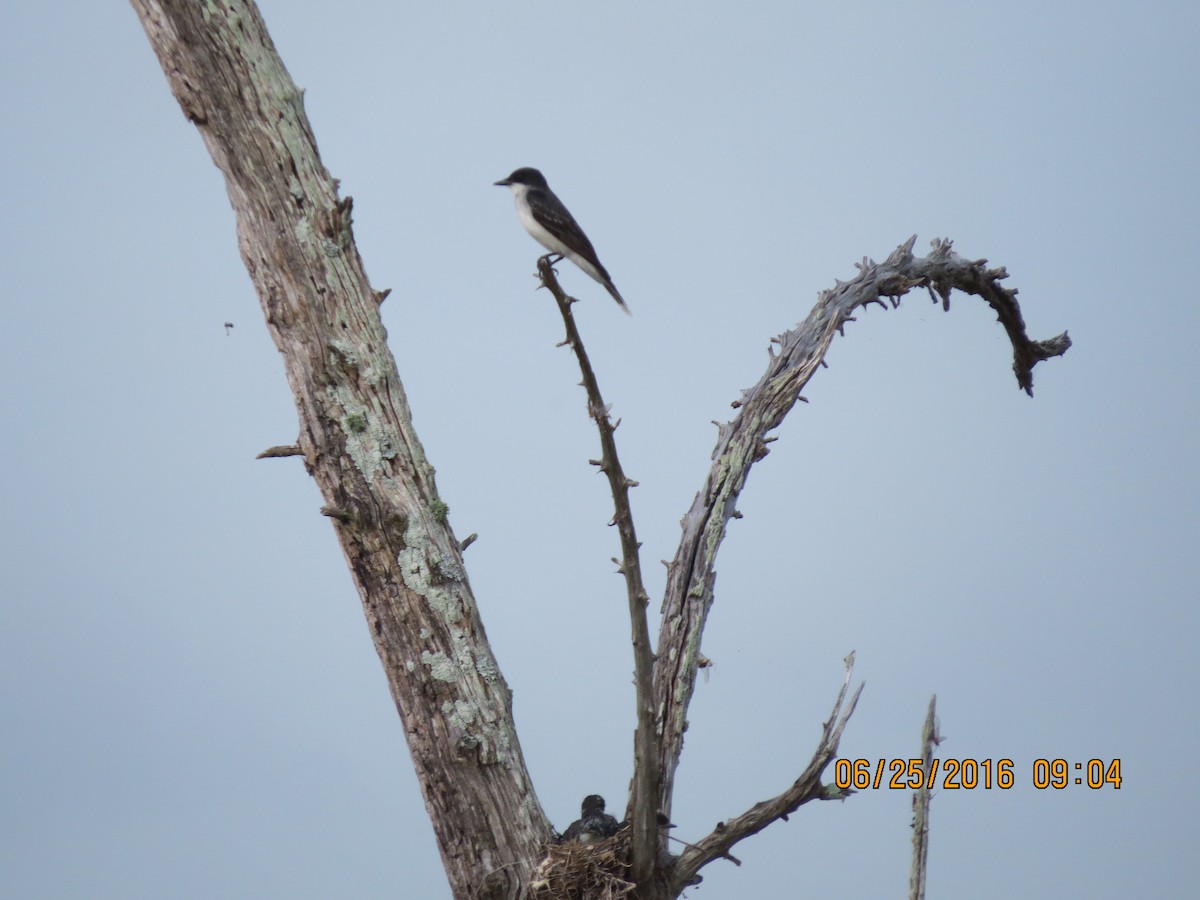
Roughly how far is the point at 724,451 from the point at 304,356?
2.20 metres

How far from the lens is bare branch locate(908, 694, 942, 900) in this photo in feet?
18.9

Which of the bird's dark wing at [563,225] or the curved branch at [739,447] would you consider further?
the bird's dark wing at [563,225]

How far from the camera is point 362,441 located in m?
5.28

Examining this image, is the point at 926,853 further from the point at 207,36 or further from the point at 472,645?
the point at 207,36

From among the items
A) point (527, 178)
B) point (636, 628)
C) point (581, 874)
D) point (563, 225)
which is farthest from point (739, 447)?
point (527, 178)

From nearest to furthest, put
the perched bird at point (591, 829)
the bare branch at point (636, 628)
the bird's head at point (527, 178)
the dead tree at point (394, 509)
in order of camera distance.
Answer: the bare branch at point (636, 628) → the dead tree at point (394, 509) → the perched bird at point (591, 829) → the bird's head at point (527, 178)

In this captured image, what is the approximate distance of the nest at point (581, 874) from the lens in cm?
498

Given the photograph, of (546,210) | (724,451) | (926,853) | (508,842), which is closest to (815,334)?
(724,451)

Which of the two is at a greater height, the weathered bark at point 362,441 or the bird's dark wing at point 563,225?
the bird's dark wing at point 563,225

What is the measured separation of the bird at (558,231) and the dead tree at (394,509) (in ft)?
8.33

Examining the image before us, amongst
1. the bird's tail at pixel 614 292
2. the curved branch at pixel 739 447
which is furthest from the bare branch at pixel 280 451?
the bird's tail at pixel 614 292

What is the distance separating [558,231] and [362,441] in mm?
3116

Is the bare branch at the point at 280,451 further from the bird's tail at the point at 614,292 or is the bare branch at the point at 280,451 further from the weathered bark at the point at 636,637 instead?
the bird's tail at the point at 614,292

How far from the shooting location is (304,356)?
17.4 ft
